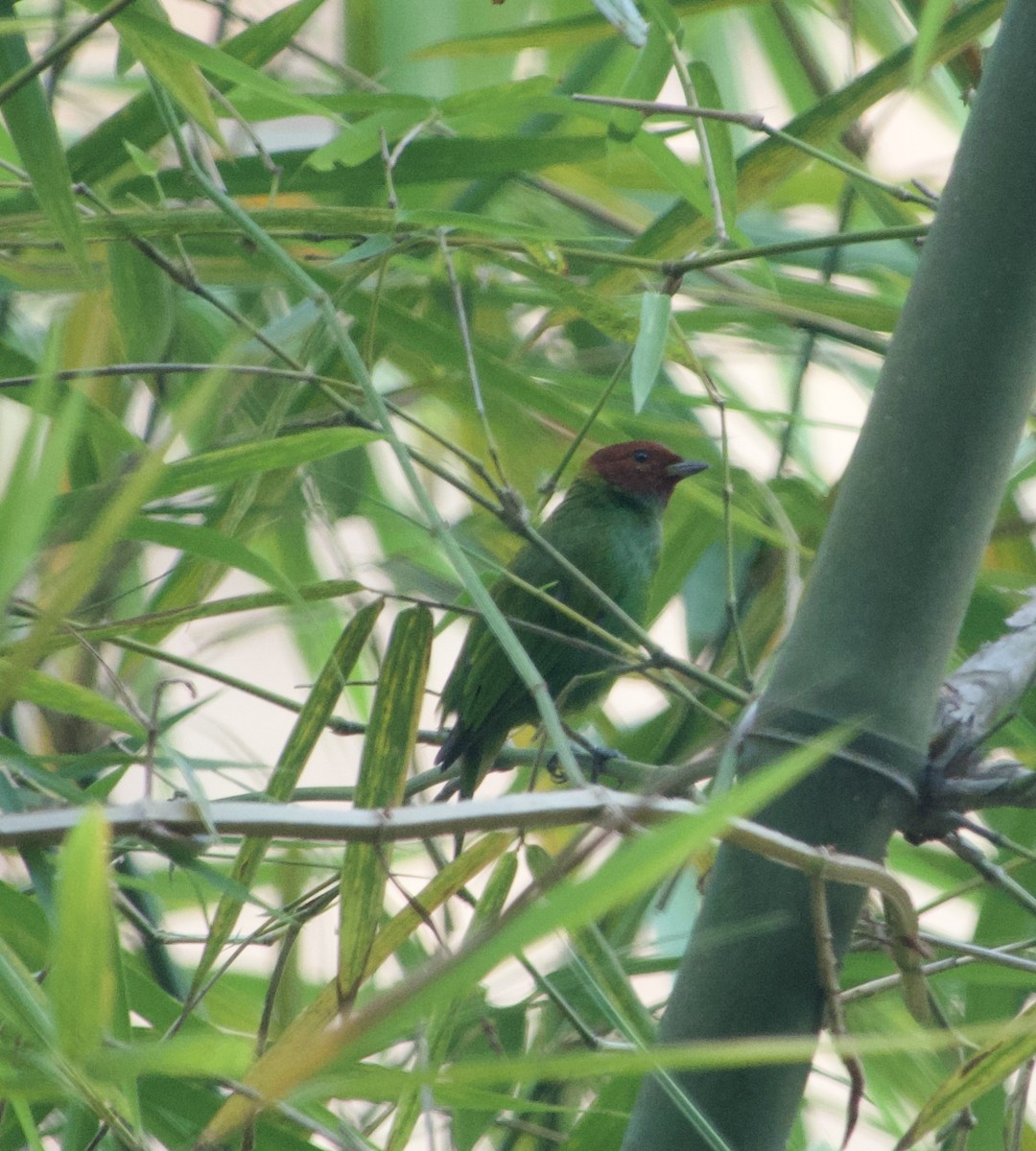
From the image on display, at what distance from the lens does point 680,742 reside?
107cm

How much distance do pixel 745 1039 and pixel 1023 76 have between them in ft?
1.47

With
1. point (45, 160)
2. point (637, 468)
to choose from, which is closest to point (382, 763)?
point (45, 160)

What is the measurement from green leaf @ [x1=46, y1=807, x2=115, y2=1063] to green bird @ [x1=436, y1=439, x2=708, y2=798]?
103cm

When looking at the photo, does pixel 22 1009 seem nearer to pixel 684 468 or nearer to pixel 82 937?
pixel 82 937

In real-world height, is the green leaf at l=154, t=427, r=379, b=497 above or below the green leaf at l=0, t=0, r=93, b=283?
below

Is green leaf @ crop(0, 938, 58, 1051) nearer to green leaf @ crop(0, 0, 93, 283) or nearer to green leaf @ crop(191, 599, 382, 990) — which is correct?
green leaf @ crop(191, 599, 382, 990)

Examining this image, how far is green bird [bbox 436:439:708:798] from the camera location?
1.54 meters

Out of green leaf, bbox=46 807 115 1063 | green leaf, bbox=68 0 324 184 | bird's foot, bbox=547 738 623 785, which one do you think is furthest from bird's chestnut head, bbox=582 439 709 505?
green leaf, bbox=46 807 115 1063

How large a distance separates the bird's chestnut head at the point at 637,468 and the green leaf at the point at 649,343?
1213 mm

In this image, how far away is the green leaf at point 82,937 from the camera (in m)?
0.35

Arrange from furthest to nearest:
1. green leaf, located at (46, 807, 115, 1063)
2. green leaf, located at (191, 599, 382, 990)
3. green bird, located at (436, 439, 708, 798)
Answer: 1. green bird, located at (436, 439, 708, 798)
2. green leaf, located at (191, 599, 382, 990)
3. green leaf, located at (46, 807, 115, 1063)

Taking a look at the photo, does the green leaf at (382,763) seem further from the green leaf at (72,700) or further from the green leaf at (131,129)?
the green leaf at (131,129)

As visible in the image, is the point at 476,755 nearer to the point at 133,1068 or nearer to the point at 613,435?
the point at 613,435

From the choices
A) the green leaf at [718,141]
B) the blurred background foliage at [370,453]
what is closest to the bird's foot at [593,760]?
the blurred background foliage at [370,453]
